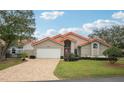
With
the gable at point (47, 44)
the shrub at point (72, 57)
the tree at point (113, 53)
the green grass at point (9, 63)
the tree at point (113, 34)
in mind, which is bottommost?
the green grass at point (9, 63)

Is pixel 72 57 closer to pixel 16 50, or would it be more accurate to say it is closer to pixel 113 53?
pixel 113 53

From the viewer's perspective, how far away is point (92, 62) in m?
12.5

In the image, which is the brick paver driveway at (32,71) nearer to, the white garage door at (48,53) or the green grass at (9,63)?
the green grass at (9,63)

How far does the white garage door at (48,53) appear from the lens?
1301 cm

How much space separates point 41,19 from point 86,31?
215cm

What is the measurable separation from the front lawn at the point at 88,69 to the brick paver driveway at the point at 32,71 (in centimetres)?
48

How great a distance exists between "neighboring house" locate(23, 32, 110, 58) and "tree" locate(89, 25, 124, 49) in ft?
0.78

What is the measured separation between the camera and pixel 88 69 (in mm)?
12578

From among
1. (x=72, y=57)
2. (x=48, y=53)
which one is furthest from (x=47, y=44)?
(x=72, y=57)

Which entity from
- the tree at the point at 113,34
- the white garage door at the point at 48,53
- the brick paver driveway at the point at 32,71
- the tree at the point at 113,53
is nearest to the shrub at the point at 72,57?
the white garage door at the point at 48,53

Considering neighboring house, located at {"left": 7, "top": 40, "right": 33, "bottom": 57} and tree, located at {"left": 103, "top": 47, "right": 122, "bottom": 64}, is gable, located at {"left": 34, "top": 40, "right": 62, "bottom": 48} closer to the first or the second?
neighboring house, located at {"left": 7, "top": 40, "right": 33, "bottom": 57}

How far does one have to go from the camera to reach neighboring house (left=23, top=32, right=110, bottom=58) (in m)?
12.5

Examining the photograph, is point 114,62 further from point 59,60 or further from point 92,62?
point 59,60
